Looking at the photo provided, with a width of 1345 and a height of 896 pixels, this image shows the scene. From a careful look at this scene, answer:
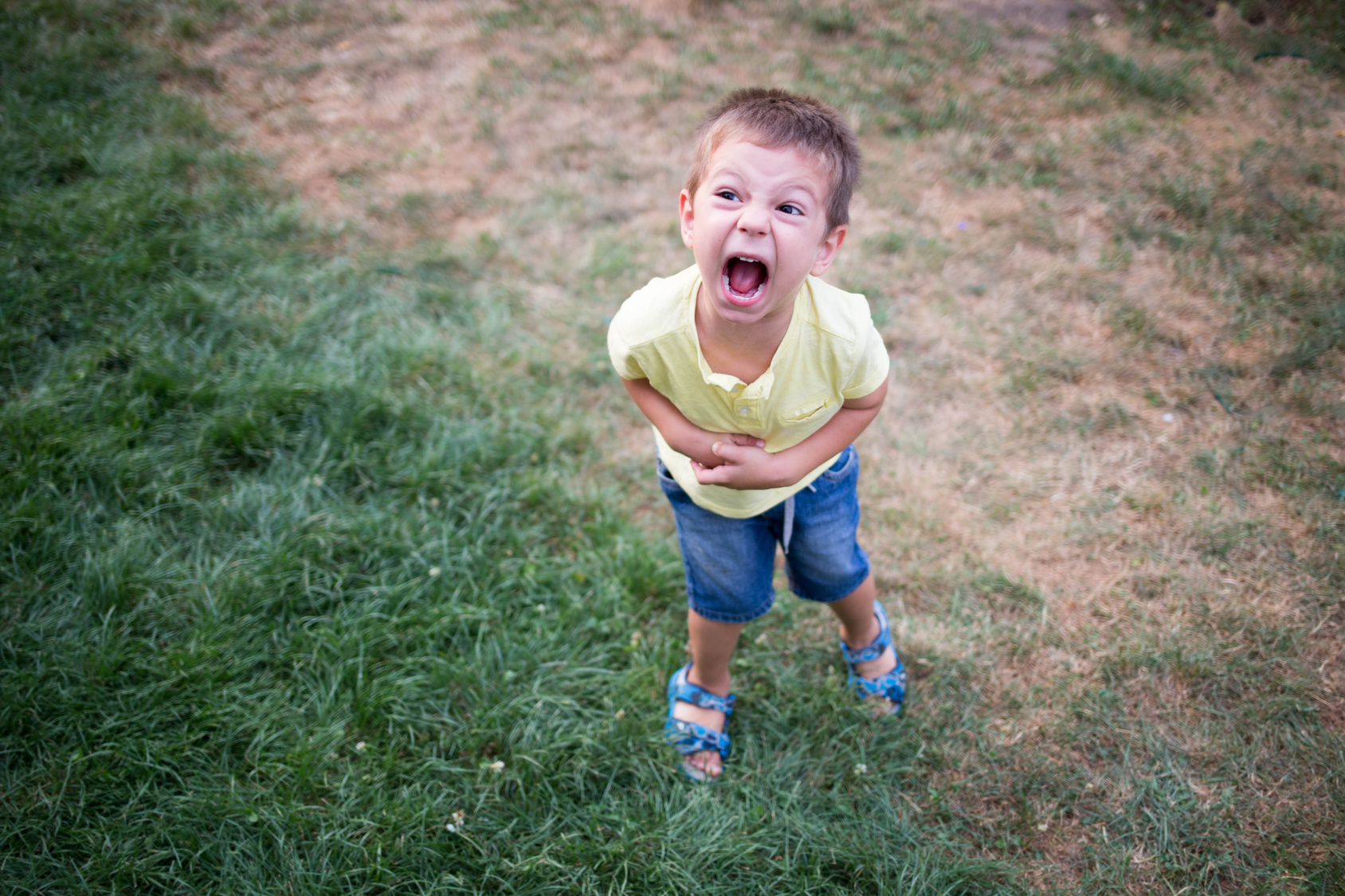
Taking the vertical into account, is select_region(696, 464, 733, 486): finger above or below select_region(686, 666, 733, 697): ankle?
above

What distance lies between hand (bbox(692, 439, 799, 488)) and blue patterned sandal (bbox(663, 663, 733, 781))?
77cm

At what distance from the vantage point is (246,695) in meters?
2.14

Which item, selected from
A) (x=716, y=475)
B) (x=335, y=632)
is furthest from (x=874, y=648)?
(x=335, y=632)

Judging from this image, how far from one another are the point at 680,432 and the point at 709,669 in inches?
29.0

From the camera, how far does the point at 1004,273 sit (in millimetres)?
3590

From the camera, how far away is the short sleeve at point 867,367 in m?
1.60

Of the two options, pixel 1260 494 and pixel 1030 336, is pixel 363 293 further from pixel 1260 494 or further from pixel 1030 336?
pixel 1260 494

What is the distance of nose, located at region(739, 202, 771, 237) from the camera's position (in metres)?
1.38

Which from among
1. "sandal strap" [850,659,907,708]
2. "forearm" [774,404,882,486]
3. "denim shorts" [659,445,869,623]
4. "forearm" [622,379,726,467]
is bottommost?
"sandal strap" [850,659,907,708]

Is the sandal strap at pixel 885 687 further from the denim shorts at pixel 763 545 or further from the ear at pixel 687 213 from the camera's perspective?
the ear at pixel 687 213

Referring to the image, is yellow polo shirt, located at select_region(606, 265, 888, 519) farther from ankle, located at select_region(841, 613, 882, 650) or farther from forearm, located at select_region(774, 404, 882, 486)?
ankle, located at select_region(841, 613, 882, 650)

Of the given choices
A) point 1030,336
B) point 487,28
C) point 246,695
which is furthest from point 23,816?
point 487,28

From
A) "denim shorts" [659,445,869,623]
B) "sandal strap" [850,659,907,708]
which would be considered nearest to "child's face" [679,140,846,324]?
"denim shorts" [659,445,869,623]

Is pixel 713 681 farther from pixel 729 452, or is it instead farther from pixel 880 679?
pixel 729 452
